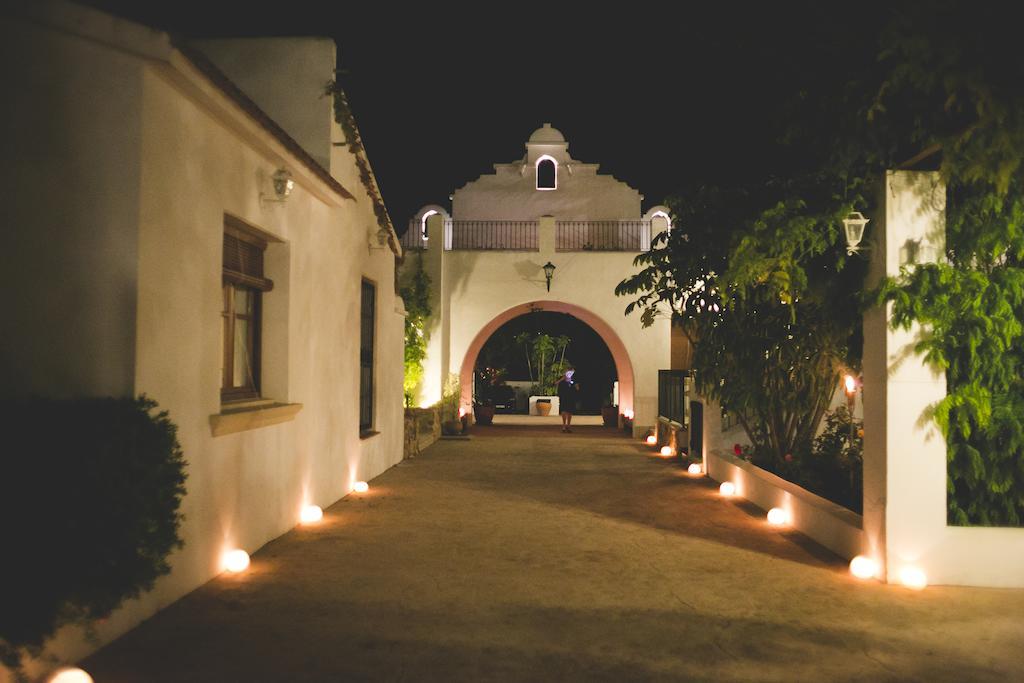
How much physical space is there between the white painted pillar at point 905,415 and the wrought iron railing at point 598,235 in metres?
15.4

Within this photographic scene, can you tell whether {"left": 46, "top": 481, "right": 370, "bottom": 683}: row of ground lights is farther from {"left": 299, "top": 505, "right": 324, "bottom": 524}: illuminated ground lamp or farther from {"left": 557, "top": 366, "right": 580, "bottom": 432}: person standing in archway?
{"left": 557, "top": 366, "right": 580, "bottom": 432}: person standing in archway

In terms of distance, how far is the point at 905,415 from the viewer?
5.40 meters

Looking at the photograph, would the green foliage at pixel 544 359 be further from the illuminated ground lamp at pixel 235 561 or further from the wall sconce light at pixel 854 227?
the illuminated ground lamp at pixel 235 561

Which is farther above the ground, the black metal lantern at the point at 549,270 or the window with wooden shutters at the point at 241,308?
the black metal lantern at the point at 549,270

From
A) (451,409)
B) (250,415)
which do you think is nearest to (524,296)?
(451,409)

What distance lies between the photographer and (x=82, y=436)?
346cm

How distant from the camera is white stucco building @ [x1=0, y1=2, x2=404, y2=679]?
13.3ft

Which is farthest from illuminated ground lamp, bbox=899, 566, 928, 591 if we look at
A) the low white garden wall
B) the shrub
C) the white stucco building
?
the white stucco building

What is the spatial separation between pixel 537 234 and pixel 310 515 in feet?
47.2

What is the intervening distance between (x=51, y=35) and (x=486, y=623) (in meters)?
4.10

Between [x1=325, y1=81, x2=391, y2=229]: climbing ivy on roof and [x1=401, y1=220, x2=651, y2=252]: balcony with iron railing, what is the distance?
10.1 meters

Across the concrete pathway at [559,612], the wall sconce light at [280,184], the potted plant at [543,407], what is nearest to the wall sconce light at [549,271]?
the potted plant at [543,407]

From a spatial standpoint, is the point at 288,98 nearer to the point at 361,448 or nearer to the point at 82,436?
the point at 361,448

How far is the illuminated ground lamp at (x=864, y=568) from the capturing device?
5469 millimetres
